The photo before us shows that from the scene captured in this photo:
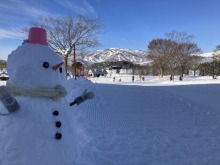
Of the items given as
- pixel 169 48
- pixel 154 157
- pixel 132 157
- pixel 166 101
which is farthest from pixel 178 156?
pixel 169 48

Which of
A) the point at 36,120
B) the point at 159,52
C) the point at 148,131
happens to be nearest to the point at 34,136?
the point at 36,120

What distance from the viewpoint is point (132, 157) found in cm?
420

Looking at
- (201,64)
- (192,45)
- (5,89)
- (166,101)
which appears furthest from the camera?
(201,64)

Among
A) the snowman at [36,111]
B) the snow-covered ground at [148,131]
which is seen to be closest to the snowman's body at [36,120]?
the snowman at [36,111]

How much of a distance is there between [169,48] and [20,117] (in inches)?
1251

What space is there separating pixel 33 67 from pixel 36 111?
475 mm

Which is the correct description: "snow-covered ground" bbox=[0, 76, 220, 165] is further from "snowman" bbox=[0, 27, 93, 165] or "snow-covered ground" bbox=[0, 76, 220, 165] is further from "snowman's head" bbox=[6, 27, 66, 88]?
"snowman's head" bbox=[6, 27, 66, 88]

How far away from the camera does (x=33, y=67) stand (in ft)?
8.52

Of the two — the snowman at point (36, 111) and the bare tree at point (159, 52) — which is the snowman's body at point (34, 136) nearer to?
the snowman at point (36, 111)

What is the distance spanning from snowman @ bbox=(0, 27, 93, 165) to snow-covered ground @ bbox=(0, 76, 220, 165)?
1.48 meters

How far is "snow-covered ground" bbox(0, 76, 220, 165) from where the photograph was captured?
4.19m

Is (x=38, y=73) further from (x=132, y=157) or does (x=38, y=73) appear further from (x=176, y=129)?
(x=176, y=129)

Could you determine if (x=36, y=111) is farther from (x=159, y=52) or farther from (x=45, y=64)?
(x=159, y=52)

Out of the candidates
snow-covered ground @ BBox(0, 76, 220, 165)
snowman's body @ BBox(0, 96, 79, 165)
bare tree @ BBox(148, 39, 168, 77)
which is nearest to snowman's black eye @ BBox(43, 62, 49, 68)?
snowman's body @ BBox(0, 96, 79, 165)
